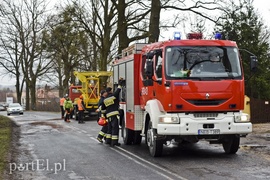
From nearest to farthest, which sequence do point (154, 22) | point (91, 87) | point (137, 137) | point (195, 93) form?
1. point (195, 93)
2. point (137, 137)
3. point (154, 22)
4. point (91, 87)

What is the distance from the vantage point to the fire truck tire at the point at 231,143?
37.7ft

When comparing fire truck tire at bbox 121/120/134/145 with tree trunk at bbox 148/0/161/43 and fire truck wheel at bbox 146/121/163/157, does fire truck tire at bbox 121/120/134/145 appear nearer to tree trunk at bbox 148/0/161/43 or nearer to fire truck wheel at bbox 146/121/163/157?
fire truck wheel at bbox 146/121/163/157

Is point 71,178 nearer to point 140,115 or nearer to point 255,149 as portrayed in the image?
point 140,115

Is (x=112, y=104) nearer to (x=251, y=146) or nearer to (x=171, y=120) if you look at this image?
(x=171, y=120)

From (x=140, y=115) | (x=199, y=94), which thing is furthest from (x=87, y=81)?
(x=199, y=94)

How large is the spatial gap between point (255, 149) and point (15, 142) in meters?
7.77

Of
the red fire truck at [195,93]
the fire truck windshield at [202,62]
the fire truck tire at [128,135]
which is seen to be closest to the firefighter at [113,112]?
the fire truck tire at [128,135]

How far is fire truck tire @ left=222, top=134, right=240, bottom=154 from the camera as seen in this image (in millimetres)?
11502

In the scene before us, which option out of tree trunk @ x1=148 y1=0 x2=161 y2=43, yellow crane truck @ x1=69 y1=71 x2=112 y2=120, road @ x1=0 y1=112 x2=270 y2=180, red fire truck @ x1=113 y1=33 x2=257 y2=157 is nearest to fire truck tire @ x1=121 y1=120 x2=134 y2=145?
road @ x1=0 y1=112 x2=270 y2=180
